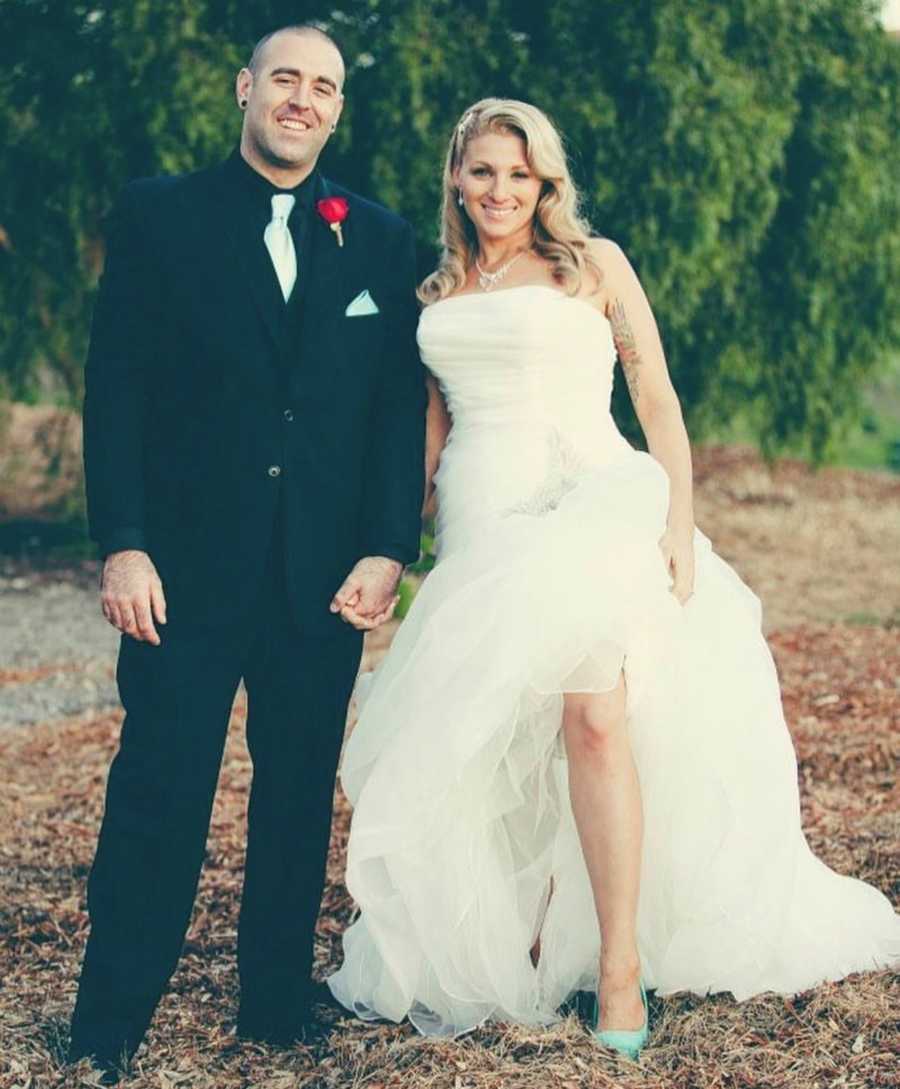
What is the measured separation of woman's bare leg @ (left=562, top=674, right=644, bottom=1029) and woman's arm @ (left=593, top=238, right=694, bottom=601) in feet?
1.77

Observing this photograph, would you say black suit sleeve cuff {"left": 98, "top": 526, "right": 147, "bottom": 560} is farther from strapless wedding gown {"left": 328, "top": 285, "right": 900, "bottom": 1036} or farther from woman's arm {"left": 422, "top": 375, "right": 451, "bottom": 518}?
woman's arm {"left": 422, "top": 375, "right": 451, "bottom": 518}

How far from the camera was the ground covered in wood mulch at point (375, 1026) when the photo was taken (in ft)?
9.93

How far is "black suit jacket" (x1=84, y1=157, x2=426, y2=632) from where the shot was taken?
3053 millimetres

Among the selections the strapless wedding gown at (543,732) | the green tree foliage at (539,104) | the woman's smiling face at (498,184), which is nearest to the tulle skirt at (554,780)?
the strapless wedding gown at (543,732)

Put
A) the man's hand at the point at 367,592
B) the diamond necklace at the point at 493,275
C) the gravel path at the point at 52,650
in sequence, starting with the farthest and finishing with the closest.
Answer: the gravel path at the point at 52,650
the diamond necklace at the point at 493,275
the man's hand at the point at 367,592

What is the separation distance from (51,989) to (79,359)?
6.61 m

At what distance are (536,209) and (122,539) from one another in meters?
1.24

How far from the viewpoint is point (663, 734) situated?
3234 millimetres

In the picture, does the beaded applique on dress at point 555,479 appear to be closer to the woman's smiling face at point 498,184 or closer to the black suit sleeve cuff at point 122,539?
the woman's smiling face at point 498,184

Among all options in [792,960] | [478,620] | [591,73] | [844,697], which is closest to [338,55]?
[478,620]

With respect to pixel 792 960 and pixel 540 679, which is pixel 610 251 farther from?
pixel 792 960

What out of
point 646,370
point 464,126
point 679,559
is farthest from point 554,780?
point 464,126

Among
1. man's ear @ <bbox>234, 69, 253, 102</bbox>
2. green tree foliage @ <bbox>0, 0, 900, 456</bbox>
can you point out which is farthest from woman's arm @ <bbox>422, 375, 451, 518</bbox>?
green tree foliage @ <bbox>0, 0, 900, 456</bbox>

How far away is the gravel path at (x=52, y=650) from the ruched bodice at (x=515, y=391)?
3857 millimetres
